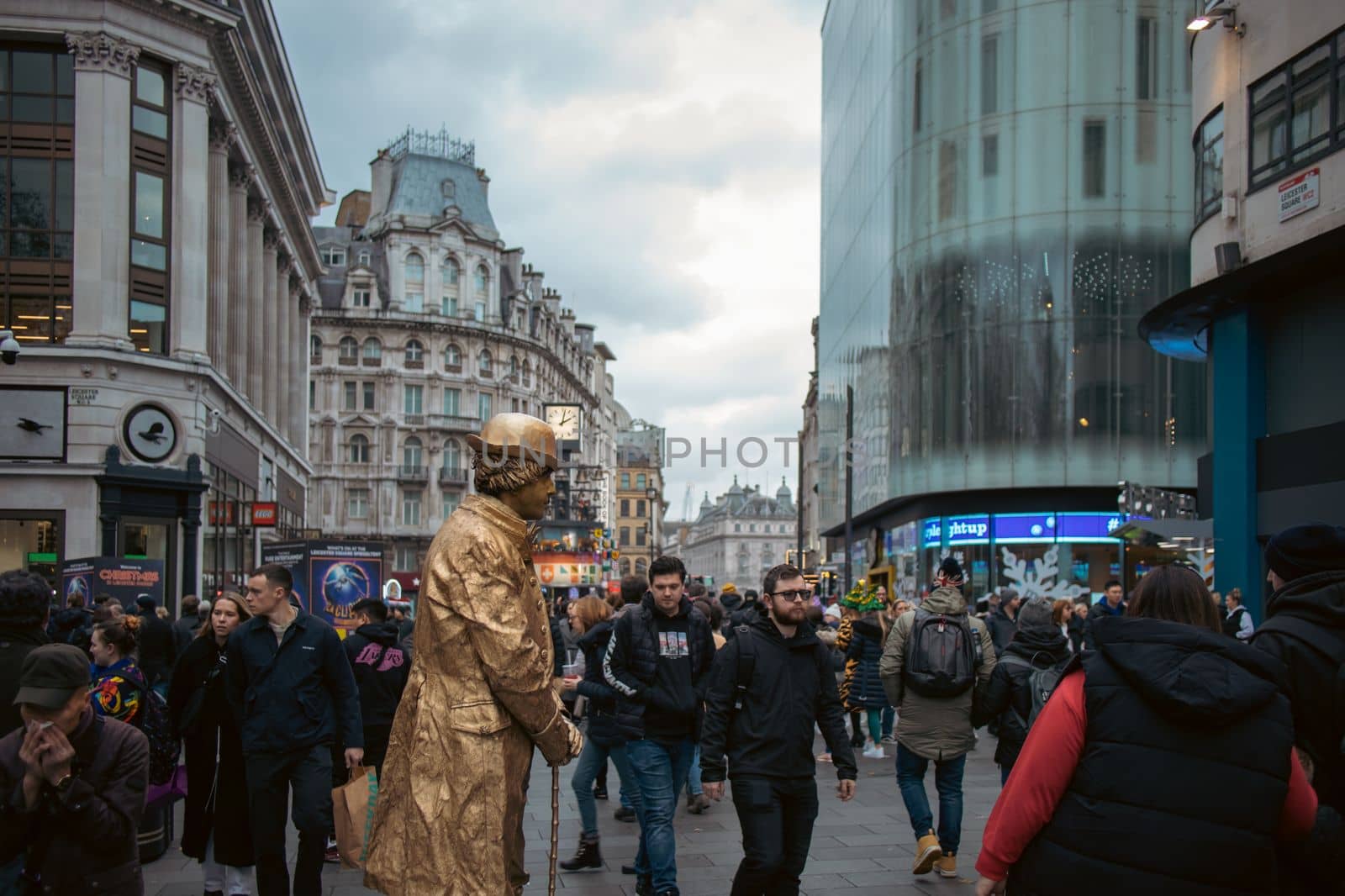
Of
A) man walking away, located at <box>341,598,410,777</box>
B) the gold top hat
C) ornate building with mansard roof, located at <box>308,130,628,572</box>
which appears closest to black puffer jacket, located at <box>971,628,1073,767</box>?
man walking away, located at <box>341,598,410,777</box>

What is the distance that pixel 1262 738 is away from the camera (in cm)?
310

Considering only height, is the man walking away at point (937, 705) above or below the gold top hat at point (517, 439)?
below

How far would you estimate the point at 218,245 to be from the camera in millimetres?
31266

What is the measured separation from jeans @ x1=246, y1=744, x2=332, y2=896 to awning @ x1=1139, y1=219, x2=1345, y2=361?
14.7m

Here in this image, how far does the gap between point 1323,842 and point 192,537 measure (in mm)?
28214

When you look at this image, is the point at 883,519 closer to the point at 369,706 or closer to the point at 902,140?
the point at 902,140

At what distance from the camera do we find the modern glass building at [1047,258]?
3309 centimetres

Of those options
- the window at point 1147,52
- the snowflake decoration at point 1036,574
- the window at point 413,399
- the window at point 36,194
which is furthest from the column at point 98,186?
the window at point 413,399

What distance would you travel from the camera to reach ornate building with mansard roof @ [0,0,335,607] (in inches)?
1026

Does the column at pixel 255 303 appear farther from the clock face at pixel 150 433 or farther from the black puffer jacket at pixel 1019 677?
the black puffer jacket at pixel 1019 677

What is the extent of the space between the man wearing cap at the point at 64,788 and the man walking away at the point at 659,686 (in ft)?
11.0

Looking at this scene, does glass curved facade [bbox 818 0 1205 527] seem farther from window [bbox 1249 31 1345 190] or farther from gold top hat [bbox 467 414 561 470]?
gold top hat [bbox 467 414 561 470]

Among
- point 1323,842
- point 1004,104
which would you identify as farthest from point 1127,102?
point 1323,842

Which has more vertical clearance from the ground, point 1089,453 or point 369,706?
point 1089,453
